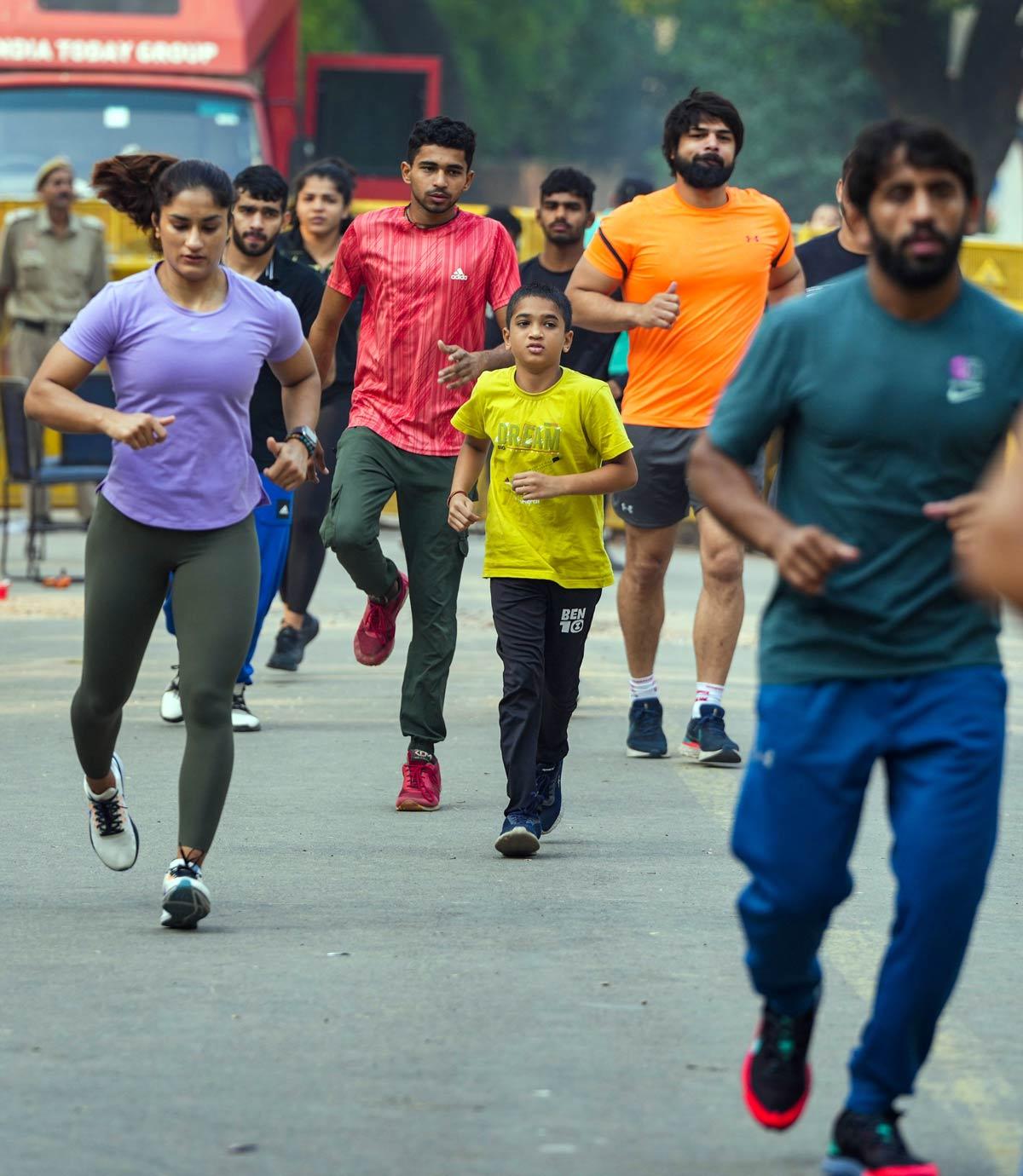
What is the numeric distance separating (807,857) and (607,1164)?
64 centimetres

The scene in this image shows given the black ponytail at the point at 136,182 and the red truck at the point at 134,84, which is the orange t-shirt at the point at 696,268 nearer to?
the black ponytail at the point at 136,182

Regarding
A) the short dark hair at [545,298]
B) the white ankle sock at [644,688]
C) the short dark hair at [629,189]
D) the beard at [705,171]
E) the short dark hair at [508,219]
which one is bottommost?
the white ankle sock at [644,688]

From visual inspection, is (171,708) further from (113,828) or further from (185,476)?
(185,476)

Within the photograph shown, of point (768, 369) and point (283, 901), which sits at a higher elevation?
point (768, 369)

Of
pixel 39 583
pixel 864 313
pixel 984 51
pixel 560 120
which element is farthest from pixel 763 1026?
pixel 560 120

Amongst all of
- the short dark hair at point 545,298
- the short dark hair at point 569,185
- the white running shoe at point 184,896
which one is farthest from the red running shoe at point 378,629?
the short dark hair at point 569,185

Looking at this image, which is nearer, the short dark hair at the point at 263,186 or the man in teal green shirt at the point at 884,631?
the man in teal green shirt at the point at 884,631

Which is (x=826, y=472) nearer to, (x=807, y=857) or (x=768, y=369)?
(x=768, y=369)

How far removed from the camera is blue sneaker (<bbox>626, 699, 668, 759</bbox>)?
9.38m

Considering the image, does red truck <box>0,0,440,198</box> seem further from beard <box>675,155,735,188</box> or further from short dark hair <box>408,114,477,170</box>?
short dark hair <box>408,114,477,170</box>

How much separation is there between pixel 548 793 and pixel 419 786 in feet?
2.48

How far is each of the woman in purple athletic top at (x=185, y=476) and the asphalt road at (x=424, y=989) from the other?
538 millimetres

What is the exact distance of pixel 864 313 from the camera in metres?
4.51

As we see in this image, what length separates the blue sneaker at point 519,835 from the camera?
7.33 metres
